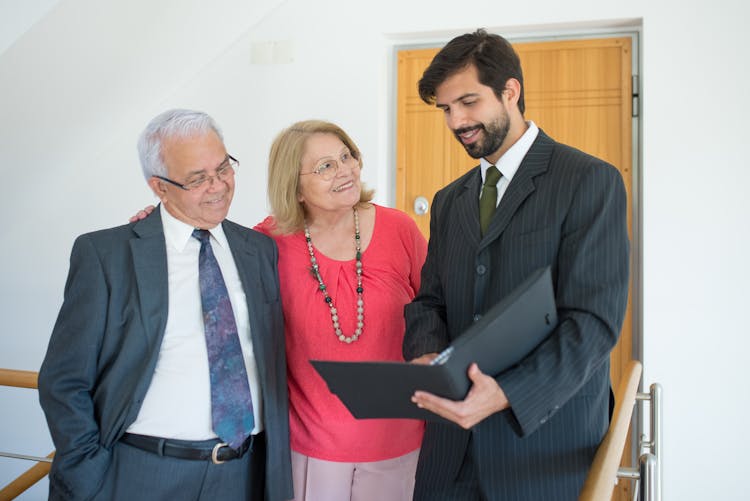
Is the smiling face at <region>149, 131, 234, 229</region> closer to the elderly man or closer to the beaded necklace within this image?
the elderly man

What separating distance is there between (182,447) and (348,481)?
497mm

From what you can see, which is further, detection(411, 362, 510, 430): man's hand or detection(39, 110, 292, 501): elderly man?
detection(39, 110, 292, 501): elderly man

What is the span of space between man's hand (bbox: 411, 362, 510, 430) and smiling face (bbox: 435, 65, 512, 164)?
1.72 feet

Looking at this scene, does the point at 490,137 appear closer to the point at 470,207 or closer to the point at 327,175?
the point at 470,207

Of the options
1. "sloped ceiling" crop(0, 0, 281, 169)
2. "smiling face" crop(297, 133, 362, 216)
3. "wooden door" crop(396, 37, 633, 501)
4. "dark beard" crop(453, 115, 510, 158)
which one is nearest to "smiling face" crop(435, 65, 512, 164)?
"dark beard" crop(453, 115, 510, 158)

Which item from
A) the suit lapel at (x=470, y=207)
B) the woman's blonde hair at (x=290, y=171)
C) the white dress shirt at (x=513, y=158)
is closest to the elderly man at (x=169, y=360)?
the woman's blonde hair at (x=290, y=171)

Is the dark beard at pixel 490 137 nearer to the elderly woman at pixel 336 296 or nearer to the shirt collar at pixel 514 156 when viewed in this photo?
the shirt collar at pixel 514 156

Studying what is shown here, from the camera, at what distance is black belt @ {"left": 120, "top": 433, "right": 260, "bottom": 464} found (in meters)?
1.82

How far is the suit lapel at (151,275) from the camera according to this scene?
1.85 metres

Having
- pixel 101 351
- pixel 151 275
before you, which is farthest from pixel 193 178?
pixel 101 351

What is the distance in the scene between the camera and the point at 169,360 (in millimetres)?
1874
